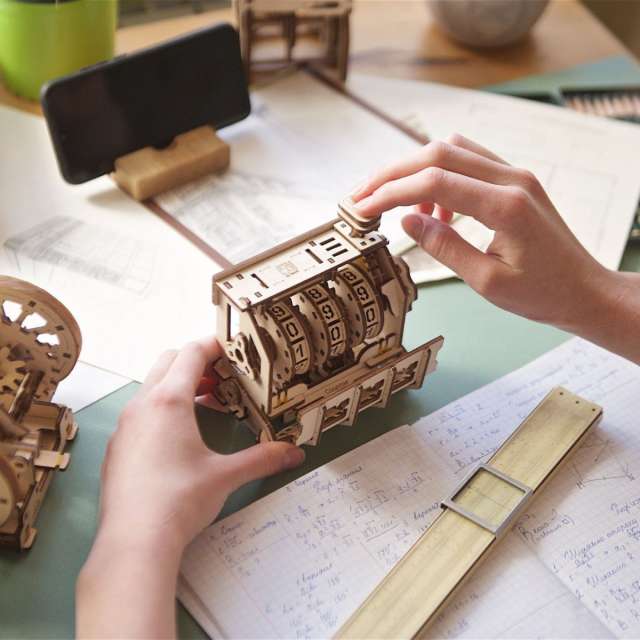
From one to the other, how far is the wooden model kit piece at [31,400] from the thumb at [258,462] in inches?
7.8

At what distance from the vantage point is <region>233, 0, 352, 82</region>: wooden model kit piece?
148 centimetres

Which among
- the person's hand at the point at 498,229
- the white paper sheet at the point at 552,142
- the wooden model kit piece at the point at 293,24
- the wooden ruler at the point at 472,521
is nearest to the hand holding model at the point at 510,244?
the person's hand at the point at 498,229

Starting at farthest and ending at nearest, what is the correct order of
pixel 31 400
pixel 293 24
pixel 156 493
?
pixel 293 24 < pixel 31 400 < pixel 156 493

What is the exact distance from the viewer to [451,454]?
41.8 inches

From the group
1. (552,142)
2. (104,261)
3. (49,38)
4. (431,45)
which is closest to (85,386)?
(104,261)

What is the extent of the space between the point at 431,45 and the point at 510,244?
905 mm

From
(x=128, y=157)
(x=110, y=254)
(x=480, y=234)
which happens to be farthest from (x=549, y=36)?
(x=110, y=254)

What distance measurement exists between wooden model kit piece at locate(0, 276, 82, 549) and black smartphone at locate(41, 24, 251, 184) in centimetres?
40

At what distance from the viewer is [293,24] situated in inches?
61.1

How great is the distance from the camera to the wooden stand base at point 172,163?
4.47 ft

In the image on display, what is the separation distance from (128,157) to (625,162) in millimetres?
881

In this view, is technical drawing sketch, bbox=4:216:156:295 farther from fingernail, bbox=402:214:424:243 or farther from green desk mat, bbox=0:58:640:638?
fingernail, bbox=402:214:424:243

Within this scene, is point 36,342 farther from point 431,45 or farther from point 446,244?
point 431,45

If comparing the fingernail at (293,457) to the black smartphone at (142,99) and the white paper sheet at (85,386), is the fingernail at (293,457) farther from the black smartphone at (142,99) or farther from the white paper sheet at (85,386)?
the black smartphone at (142,99)
